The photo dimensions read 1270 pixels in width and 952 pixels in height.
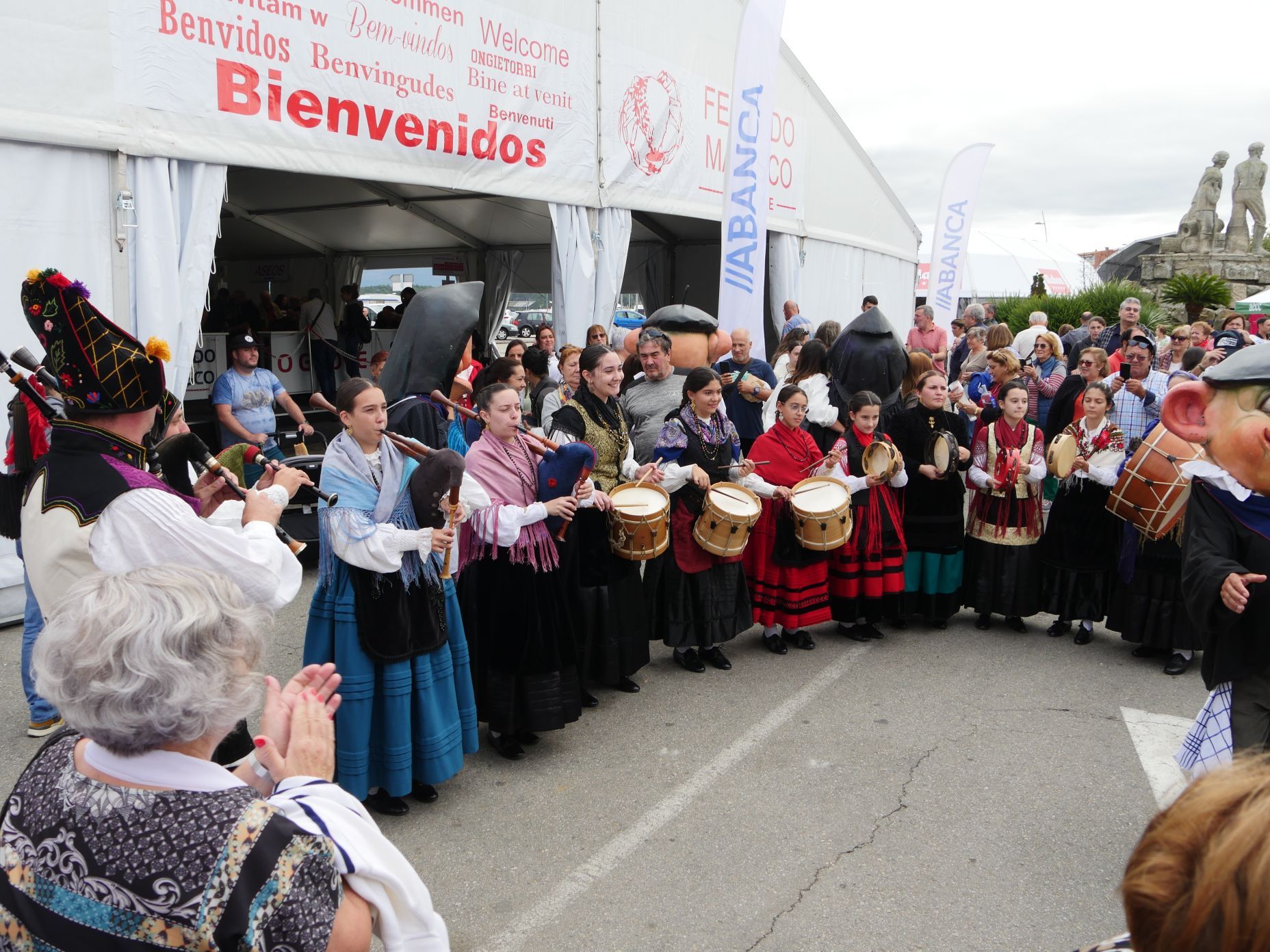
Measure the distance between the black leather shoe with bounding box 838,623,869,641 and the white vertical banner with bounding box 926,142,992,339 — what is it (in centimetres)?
875

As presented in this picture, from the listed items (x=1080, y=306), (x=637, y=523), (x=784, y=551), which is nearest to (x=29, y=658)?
(x=637, y=523)

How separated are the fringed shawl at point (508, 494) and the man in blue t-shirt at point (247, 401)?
383cm

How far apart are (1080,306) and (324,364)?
1458cm

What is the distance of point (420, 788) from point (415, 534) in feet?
3.77

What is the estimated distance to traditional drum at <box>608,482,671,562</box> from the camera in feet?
14.4

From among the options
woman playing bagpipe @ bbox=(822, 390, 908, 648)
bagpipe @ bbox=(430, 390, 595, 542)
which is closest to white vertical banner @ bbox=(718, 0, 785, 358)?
woman playing bagpipe @ bbox=(822, 390, 908, 648)

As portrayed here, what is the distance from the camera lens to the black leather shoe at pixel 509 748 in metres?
4.16

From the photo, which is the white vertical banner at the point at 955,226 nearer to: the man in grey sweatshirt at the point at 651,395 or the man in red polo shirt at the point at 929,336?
the man in red polo shirt at the point at 929,336

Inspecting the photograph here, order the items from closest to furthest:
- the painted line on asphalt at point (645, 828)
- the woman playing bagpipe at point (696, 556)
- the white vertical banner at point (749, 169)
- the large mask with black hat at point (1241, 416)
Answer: the large mask with black hat at point (1241, 416) < the painted line on asphalt at point (645, 828) < the woman playing bagpipe at point (696, 556) < the white vertical banner at point (749, 169)

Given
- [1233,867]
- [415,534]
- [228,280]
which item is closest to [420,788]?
[415,534]

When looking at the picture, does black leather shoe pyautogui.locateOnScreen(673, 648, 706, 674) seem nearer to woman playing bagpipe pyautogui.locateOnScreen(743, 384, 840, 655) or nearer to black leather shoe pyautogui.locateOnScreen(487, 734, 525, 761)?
woman playing bagpipe pyautogui.locateOnScreen(743, 384, 840, 655)

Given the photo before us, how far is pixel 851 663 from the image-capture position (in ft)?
17.7

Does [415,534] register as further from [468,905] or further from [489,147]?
[489,147]

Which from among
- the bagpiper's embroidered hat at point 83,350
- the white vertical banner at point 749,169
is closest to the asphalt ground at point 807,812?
the bagpiper's embroidered hat at point 83,350
